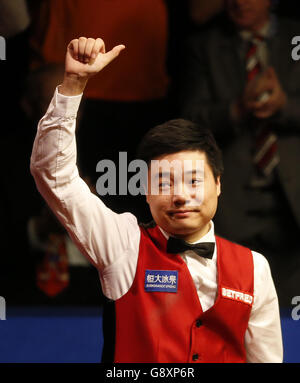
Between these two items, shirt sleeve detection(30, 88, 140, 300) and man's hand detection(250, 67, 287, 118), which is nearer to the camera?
shirt sleeve detection(30, 88, 140, 300)

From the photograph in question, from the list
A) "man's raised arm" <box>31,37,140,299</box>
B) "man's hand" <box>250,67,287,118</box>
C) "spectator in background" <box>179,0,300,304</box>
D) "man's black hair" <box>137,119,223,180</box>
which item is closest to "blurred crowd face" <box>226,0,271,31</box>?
"spectator in background" <box>179,0,300,304</box>

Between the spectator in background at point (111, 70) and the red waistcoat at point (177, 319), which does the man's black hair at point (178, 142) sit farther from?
the spectator in background at point (111, 70)

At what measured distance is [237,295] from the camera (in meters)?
1.28

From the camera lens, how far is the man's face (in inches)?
49.4

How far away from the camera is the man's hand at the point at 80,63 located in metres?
1.15

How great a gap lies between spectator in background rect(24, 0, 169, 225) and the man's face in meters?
0.52

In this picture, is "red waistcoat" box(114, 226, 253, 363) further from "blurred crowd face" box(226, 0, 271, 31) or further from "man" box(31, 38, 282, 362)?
"blurred crowd face" box(226, 0, 271, 31)

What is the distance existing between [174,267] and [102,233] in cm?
15

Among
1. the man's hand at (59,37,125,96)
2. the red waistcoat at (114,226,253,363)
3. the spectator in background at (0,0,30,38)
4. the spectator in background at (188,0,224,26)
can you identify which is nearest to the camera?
the man's hand at (59,37,125,96)

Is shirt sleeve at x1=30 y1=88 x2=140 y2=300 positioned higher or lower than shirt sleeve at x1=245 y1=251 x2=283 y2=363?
higher

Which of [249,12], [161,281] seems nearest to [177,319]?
[161,281]

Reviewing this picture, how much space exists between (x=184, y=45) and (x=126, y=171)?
57 centimetres

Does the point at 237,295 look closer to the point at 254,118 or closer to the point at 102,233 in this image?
the point at 102,233

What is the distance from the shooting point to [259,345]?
52.4 inches
